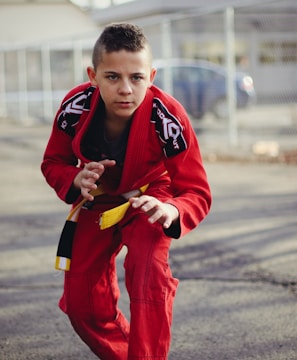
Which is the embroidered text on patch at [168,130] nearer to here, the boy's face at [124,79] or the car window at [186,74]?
the boy's face at [124,79]

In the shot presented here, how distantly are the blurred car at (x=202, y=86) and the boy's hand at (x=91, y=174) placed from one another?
1216 centimetres

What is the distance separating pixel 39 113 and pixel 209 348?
61.9ft

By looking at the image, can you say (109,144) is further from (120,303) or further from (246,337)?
(120,303)

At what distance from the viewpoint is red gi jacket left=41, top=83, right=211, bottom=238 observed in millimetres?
2680

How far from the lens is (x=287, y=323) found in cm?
374

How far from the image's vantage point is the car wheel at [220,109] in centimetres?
1563

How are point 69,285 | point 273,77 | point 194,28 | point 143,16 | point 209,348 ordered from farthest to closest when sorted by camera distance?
point 143,16 → point 194,28 → point 273,77 → point 209,348 → point 69,285

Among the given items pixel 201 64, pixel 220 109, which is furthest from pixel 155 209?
pixel 201 64

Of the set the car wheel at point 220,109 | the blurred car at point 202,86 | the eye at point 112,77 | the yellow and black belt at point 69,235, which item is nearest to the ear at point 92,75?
the eye at point 112,77

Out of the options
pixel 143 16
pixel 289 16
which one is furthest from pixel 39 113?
pixel 289 16

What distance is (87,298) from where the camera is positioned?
9.27 feet

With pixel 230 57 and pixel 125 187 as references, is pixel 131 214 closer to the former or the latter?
pixel 125 187

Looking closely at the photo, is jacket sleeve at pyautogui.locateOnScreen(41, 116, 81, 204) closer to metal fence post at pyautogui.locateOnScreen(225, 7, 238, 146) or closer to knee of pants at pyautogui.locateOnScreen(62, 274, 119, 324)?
knee of pants at pyautogui.locateOnScreen(62, 274, 119, 324)

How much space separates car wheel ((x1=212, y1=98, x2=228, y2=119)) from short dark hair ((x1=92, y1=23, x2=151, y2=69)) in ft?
41.9
